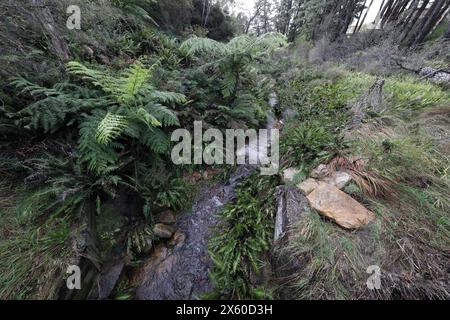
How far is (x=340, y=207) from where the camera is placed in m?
2.45

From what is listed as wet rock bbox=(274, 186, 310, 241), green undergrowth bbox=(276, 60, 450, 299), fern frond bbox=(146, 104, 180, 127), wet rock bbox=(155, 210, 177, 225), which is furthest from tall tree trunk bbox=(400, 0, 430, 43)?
wet rock bbox=(155, 210, 177, 225)

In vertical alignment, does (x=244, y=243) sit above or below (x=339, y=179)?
below

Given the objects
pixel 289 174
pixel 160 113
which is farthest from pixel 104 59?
pixel 289 174

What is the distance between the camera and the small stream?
2.32m

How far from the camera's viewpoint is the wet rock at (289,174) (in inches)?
124

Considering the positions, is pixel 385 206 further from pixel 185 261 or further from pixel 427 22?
pixel 427 22

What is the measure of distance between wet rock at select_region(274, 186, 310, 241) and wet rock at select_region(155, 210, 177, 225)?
1.46 metres

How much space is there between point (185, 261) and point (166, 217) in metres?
0.67

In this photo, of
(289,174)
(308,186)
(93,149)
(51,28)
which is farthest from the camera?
(289,174)

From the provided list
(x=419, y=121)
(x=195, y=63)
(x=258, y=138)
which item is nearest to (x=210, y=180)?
(x=258, y=138)

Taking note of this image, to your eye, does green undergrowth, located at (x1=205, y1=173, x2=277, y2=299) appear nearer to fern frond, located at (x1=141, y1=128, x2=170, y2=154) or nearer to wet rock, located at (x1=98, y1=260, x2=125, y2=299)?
wet rock, located at (x1=98, y1=260, x2=125, y2=299)

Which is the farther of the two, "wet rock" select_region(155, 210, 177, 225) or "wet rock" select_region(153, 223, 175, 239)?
"wet rock" select_region(155, 210, 177, 225)

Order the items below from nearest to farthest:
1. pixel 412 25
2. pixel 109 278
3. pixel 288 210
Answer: pixel 109 278 < pixel 288 210 < pixel 412 25
